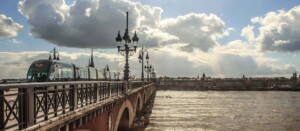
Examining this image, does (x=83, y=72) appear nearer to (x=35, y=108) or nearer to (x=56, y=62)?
(x=56, y=62)

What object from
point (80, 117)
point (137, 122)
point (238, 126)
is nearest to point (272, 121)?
point (238, 126)

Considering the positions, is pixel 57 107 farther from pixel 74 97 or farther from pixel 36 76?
pixel 36 76

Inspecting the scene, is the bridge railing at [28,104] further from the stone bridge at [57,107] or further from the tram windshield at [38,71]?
the tram windshield at [38,71]

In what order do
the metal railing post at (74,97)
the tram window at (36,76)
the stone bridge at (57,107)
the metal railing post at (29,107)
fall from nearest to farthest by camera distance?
the stone bridge at (57,107), the metal railing post at (29,107), the metal railing post at (74,97), the tram window at (36,76)

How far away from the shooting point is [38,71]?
84.5 feet

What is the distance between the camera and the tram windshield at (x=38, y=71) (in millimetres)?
25469

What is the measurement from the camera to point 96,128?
15258 mm

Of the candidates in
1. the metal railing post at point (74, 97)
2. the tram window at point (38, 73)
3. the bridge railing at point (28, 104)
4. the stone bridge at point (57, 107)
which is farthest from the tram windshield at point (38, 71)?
the bridge railing at point (28, 104)

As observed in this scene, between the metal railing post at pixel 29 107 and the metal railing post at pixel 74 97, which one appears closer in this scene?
the metal railing post at pixel 29 107

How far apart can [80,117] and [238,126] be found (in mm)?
32420

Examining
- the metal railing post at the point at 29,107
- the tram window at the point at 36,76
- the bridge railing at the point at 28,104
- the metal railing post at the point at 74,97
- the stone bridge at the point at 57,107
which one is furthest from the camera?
the tram window at the point at 36,76

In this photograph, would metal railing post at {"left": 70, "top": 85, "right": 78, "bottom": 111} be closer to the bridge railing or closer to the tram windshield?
the bridge railing

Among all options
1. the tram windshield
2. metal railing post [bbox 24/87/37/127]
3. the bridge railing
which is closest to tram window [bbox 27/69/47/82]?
the tram windshield

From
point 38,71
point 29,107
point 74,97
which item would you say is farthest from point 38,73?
point 29,107
